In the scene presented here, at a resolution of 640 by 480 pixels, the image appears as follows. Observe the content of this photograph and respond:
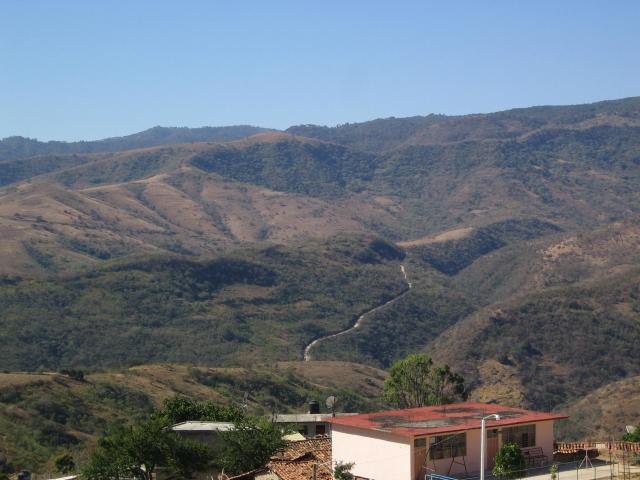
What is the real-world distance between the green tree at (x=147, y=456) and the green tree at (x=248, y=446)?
85cm

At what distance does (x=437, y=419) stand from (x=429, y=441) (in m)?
2.89

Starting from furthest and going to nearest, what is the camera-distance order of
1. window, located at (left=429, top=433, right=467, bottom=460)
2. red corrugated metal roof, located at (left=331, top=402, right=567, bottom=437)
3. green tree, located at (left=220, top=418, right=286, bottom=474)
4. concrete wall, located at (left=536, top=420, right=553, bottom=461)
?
green tree, located at (left=220, top=418, right=286, bottom=474) → concrete wall, located at (left=536, top=420, right=553, bottom=461) → red corrugated metal roof, located at (left=331, top=402, right=567, bottom=437) → window, located at (left=429, top=433, right=467, bottom=460)

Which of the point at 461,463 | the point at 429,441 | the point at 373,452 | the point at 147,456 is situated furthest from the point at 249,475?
the point at 461,463

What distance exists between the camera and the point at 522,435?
33312mm

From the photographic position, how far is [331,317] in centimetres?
15725

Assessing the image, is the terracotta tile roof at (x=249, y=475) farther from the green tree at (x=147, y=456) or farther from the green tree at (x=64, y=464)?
the green tree at (x=64, y=464)

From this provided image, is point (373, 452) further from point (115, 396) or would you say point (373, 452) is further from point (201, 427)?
point (115, 396)

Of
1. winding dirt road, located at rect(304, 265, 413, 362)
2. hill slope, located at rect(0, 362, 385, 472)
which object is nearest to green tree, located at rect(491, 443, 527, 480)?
hill slope, located at rect(0, 362, 385, 472)

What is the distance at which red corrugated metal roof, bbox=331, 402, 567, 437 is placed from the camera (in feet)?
103

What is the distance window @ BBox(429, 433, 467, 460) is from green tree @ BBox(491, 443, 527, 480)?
1.14 m

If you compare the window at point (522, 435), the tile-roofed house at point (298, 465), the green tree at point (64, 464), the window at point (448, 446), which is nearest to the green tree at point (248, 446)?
the tile-roofed house at point (298, 465)

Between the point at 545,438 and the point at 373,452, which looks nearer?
the point at 373,452

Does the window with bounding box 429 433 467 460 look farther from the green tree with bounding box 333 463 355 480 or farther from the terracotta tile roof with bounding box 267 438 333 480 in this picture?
the terracotta tile roof with bounding box 267 438 333 480

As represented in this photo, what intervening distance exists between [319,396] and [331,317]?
6619cm
